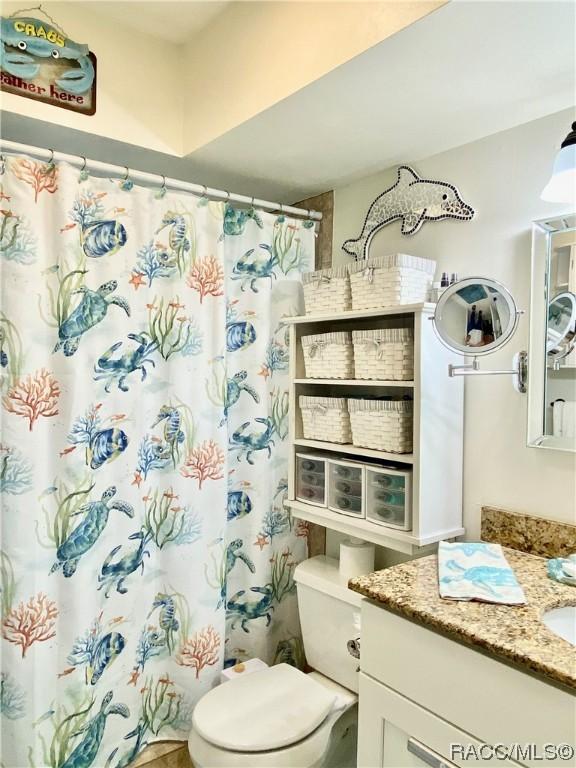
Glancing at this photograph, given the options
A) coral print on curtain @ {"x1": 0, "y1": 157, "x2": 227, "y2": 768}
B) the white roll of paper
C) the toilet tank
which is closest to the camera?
coral print on curtain @ {"x1": 0, "y1": 157, "x2": 227, "y2": 768}

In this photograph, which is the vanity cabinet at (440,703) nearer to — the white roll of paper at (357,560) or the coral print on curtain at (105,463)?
the white roll of paper at (357,560)

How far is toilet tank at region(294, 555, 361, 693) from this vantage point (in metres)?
1.79

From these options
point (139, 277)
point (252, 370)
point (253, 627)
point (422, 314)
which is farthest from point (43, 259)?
point (253, 627)

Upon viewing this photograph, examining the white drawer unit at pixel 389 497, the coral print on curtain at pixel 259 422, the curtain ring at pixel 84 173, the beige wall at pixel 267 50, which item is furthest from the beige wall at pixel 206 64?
the white drawer unit at pixel 389 497

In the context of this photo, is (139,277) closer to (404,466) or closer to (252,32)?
(252,32)

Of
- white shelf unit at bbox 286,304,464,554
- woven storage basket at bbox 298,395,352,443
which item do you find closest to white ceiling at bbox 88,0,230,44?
white shelf unit at bbox 286,304,464,554

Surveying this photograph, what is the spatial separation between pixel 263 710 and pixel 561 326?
4.62 feet

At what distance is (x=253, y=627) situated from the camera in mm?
2125

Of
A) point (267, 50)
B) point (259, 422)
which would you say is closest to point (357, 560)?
point (259, 422)

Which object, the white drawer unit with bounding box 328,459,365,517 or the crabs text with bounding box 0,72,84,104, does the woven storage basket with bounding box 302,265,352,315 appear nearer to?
the white drawer unit with bounding box 328,459,365,517

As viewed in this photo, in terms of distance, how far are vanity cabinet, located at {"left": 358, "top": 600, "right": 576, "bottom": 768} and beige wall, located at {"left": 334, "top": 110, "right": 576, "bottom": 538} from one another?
589mm

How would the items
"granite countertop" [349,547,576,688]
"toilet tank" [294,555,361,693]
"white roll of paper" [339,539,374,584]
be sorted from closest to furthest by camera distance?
"granite countertop" [349,547,576,688] < "toilet tank" [294,555,361,693] < "white roll of paper" [339,539,374,584]

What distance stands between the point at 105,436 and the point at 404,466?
97 cm

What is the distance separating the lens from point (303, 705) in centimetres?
163
